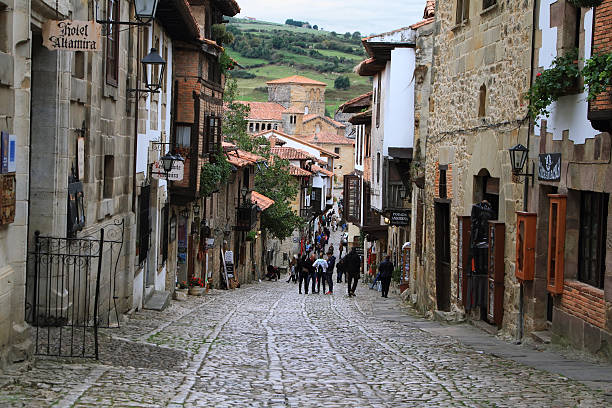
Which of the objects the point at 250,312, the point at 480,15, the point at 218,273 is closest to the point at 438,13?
the point at 480,15

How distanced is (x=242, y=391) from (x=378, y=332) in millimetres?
7146

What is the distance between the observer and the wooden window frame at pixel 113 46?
47.1 ft

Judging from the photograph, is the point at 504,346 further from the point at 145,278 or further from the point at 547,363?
the point at 145,278

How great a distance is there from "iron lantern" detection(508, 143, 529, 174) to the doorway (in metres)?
5.97

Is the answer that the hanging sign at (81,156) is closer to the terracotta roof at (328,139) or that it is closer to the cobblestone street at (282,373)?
the cobblestone street at (282,373)

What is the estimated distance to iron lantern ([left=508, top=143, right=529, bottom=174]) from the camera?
1353 cm

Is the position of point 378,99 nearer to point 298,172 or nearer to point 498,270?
point 498,270

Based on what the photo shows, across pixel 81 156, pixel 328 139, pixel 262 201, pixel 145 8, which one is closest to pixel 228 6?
pixel 145 8

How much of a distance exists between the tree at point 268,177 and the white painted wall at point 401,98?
887 inches

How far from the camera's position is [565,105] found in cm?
1218

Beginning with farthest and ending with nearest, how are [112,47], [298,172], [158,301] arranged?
[298,172] → [158,301] → [112,47]

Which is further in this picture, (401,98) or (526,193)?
(401,98)

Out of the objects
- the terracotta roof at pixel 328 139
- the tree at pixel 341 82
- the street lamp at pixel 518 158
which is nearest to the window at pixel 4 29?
the street lamp at pixel 518 158

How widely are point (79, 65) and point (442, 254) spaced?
10.4 metres
